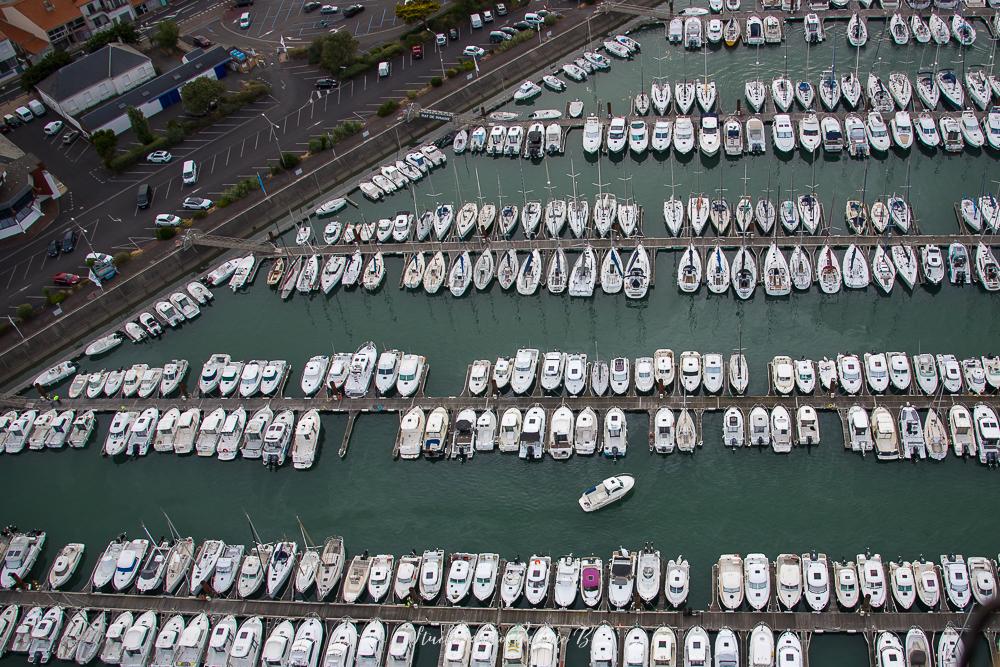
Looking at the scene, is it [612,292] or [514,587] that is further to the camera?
[612,292]

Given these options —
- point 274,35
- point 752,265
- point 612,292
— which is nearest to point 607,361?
point 612,292

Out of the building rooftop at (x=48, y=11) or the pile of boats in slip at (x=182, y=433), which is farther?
the building rooftop at (x=48, y=11)

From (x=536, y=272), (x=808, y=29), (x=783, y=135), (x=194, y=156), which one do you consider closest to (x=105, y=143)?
(x=194, y=156)

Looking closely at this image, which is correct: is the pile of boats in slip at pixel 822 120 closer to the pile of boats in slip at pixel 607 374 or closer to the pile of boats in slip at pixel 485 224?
the pile of boats in slip at pixel 485 224

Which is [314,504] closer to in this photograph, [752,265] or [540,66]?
[752,265]

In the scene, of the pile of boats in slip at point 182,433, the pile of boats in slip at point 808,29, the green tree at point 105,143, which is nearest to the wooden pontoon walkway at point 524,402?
the pile of boats in slip at point 182,433
